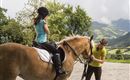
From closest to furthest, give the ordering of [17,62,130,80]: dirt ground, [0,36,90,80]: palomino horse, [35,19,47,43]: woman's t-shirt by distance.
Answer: [0,36,90,80]: palomino horse
[35,19,47,43]: woman's t-shirt
[17,62,130,80]: dirt ground

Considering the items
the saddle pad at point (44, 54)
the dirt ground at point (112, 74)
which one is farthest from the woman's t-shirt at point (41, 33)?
the dirt ground at point (112, 74)

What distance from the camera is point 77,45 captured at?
1175cm

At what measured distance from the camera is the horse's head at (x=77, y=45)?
37.7ft

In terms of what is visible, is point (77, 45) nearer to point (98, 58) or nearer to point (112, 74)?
point (98, 58)

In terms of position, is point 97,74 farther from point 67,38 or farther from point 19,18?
point 19,18

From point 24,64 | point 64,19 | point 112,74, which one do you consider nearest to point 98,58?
point 24,64

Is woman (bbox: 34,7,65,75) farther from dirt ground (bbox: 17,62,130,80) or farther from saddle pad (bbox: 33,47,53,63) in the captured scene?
dirt ground (bbox: 17,62,130,80)

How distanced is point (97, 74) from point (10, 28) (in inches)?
2608

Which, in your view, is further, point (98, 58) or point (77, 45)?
point (98, 58)

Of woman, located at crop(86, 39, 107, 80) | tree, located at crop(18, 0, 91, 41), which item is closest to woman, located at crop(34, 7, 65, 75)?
woman, located at crop(86, 39, 107, 80)

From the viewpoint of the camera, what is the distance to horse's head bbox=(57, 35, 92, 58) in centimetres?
1148

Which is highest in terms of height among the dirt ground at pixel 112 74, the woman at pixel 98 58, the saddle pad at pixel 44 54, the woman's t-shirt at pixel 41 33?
the woman's t-shirt at pixel 41 33

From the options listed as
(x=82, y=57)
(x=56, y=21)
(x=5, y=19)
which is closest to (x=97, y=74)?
(x=82, y=57)

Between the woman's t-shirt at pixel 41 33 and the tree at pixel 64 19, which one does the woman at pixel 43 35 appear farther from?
the tree at pixel 64 19
